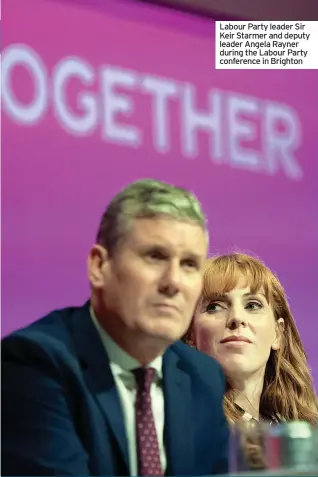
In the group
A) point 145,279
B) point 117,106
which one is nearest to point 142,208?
point 145,279

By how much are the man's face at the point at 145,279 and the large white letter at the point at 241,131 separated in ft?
1.73

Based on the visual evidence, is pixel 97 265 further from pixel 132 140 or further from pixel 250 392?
pixel 250 392

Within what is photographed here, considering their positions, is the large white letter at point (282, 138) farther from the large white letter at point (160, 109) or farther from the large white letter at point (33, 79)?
the large white letter at point (33, 79)

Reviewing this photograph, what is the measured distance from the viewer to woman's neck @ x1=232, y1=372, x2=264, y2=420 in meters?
3.70

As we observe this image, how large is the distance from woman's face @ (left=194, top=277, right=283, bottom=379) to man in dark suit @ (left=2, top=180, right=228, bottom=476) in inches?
4.7

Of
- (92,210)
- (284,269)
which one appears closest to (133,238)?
(92,210)

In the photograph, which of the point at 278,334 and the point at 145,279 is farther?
the point at 278,334

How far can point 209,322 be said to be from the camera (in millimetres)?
3678

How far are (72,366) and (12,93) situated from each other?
857mm

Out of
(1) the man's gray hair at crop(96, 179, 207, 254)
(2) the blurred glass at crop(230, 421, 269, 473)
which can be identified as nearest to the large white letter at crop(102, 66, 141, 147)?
(1) the man's gray hair at crop(96, 179, 207, 254)

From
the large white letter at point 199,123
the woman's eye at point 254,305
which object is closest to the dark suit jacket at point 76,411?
the woman's eye at point 254,305

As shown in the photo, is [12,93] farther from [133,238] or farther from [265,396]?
[265,396]

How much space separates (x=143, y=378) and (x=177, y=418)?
0.17 meters

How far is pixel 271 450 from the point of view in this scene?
132 inches
